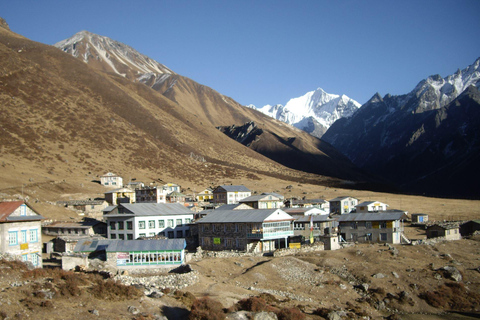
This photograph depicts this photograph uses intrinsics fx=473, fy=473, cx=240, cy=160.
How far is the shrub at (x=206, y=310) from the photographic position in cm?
3122

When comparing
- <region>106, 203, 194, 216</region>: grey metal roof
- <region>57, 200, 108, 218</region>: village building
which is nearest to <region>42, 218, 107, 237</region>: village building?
<region>106, 203, 194, 216</region>: grey metal roof

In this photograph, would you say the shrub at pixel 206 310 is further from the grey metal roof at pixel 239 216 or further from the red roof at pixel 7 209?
the grey metal roof at pixel 239 216

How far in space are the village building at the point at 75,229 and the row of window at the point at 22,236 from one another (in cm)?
2312

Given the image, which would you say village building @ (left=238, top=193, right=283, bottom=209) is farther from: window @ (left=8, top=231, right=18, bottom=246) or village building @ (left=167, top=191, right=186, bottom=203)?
window @ (left=8, top=231, right=18, bottom=246)

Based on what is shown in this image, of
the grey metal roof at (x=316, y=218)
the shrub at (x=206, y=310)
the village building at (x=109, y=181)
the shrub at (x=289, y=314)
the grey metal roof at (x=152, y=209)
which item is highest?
the village building at (x=109, y=181)

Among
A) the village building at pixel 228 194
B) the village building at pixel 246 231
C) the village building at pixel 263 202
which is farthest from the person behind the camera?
the village building at pixel 228 194

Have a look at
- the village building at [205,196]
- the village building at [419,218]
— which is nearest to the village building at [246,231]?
the village building at [419,218]

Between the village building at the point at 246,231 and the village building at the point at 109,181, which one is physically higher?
the village building at the point at 109,181

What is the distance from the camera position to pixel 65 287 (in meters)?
32.0

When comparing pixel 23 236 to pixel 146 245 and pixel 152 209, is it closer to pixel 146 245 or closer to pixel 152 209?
pixel 146 245

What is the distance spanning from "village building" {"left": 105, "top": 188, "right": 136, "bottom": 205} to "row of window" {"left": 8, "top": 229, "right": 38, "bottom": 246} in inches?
2188

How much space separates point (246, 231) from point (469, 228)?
38008mm

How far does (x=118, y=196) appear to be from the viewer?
10100 centimetres

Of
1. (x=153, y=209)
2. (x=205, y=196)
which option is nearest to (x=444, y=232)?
(x=153, y=209)
